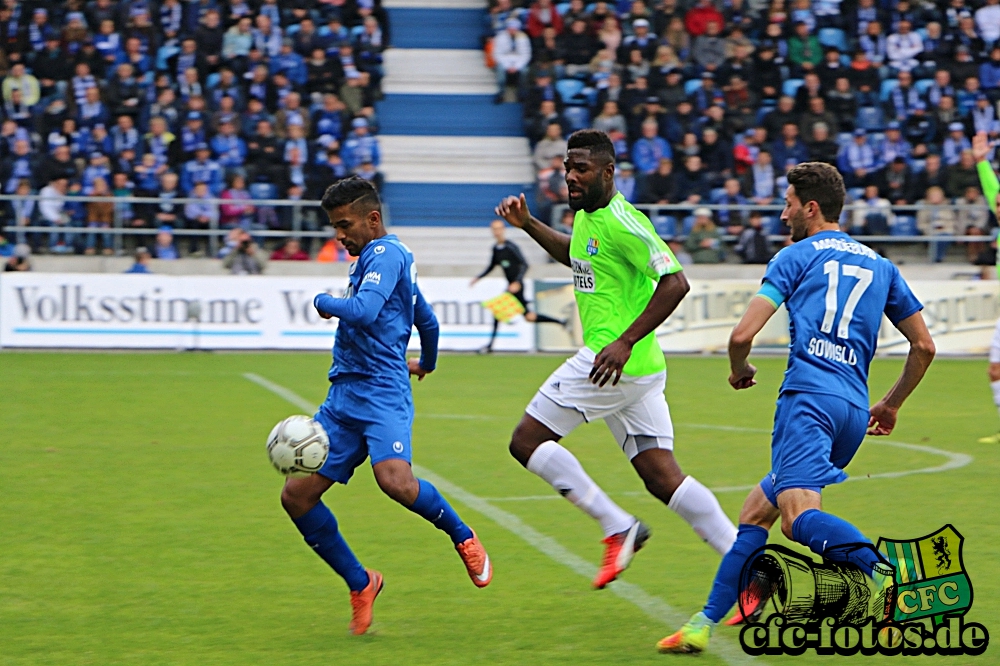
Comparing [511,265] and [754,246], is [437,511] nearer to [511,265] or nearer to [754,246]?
[511,265]

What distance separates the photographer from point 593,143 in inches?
247

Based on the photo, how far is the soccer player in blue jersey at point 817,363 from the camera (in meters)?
4.95

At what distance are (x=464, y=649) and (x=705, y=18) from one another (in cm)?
2175

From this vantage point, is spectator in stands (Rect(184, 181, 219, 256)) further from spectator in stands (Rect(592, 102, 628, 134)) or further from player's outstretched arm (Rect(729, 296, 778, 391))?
player's outstretched arm (Rect(729, 296, 778, 391))

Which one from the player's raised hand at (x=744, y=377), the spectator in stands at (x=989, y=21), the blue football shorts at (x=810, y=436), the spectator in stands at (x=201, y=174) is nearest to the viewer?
the blue football shorts at (x=810, y=436)

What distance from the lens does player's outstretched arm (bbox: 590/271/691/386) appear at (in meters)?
5.89

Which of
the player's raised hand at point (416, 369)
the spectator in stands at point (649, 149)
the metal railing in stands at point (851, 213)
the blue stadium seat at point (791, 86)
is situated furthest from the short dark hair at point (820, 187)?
the blue stadium seat at point (791, 86)

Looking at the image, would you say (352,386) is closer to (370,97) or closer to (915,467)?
(915,467)

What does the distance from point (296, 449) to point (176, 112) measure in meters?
17.6

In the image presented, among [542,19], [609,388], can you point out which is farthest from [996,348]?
[542,19]

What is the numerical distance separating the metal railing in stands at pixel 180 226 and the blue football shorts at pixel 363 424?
1486 cm

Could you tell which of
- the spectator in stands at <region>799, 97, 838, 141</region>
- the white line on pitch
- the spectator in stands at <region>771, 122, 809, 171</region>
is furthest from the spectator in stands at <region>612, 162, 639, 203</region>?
the white line on pitch

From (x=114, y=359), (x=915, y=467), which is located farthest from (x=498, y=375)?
(x=915, y=467)

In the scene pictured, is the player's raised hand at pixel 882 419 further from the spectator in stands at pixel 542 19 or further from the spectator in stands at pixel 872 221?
the spectator in stands at pixel 542 19
